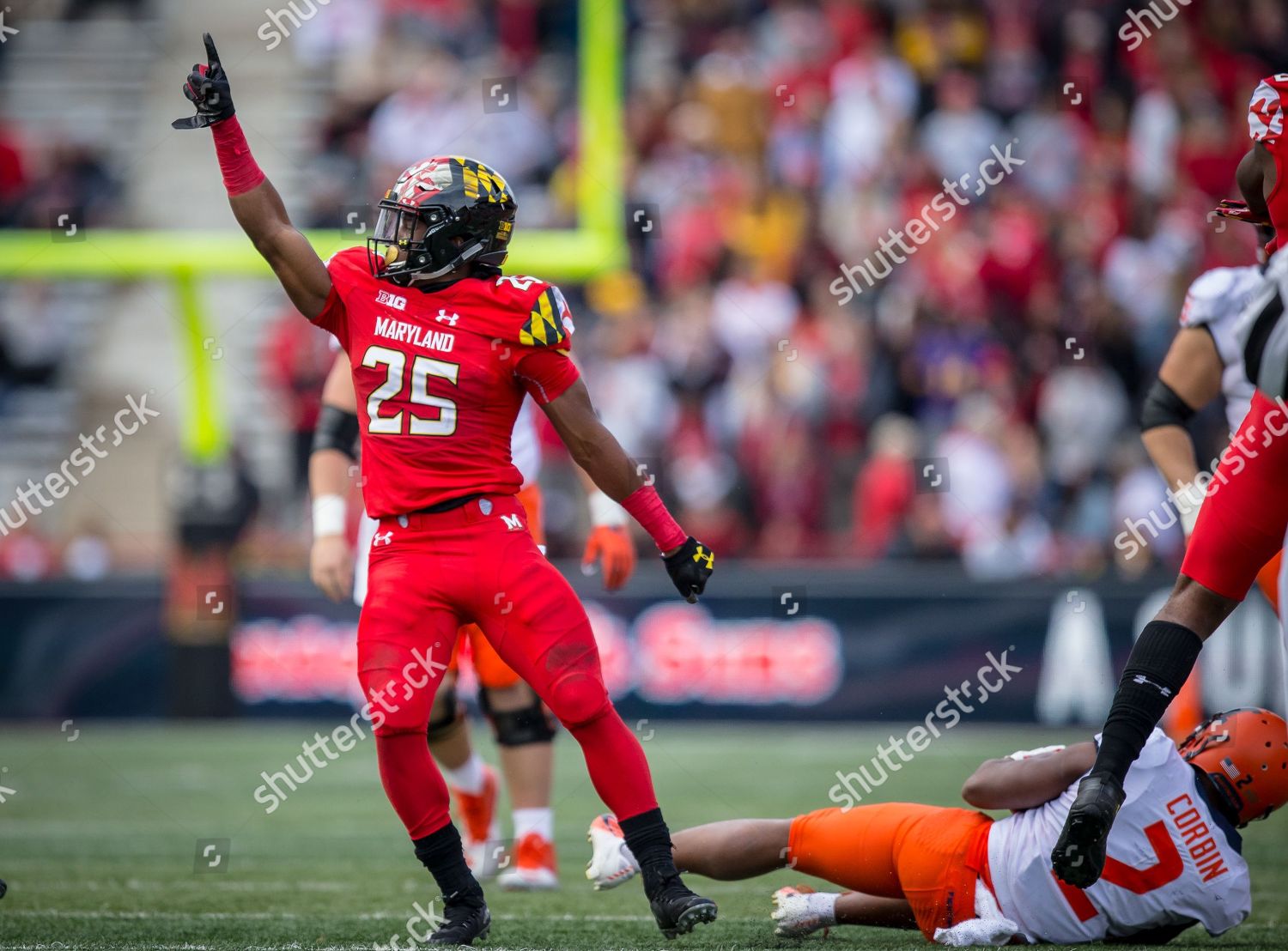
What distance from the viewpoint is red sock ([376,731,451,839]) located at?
450cm

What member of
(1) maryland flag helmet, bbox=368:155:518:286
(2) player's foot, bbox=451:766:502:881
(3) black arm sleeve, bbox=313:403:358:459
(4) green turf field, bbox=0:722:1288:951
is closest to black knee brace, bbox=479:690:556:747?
(2) player's foot, bbox=451:766:502:881

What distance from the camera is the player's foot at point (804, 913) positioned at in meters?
4.67

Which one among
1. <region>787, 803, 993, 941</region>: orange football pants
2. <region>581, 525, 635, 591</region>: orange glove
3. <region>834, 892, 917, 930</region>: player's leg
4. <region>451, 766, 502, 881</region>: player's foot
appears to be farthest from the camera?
<region>451, 766, 502, 881</region>: player's foot

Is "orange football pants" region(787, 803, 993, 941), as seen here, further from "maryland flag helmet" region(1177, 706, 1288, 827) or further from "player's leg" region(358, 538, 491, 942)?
"player's leg" region(358, 538, 491, 942)

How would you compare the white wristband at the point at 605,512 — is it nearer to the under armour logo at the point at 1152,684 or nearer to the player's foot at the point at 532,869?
the player's foot at the point at 532,869

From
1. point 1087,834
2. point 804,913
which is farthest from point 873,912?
point 1087,834

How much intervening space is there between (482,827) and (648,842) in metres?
1.97

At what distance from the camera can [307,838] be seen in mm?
7285

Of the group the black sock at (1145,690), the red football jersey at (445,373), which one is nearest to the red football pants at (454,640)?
the red football jersey at (445,373)

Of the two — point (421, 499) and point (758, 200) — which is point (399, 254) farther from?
point (758, 200)

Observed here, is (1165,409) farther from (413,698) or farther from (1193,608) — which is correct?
(413,698)

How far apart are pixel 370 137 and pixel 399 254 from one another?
9.15m

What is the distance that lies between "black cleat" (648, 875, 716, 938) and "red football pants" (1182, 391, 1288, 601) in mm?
1499

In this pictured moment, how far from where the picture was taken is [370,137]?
13469mm
